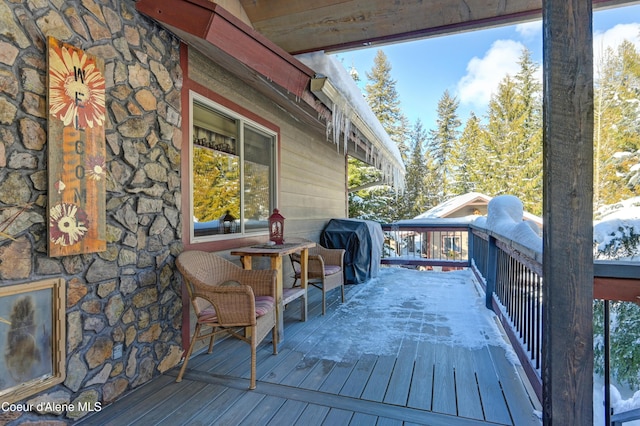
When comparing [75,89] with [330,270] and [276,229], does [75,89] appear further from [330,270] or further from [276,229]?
[330,270]

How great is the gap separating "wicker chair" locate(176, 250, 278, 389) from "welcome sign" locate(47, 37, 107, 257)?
0.67 metres

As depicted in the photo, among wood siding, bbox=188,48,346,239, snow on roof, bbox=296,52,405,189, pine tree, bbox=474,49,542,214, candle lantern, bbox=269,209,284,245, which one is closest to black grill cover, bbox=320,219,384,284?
wood siding, bbox=188,48,346,239

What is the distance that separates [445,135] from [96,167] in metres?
22.0

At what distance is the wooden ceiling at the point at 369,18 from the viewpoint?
2732mm

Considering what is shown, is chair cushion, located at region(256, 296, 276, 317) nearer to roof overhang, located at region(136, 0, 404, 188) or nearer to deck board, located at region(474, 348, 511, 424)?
deck board, located at region(474, 348, 511, 424)

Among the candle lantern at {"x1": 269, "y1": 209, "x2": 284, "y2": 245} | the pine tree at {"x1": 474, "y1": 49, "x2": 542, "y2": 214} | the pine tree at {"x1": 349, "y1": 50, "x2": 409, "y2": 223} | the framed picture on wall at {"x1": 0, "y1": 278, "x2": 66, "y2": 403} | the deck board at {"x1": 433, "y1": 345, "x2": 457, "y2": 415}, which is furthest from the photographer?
the pine tree at {"x1": 349, "y1": 50, "x2": 409, "y2": 223}

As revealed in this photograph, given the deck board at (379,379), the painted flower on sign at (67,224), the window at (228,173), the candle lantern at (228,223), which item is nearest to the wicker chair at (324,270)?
the window at (228,173)

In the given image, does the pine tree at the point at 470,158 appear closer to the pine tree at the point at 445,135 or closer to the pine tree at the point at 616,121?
the pine tree at the point at 445,135

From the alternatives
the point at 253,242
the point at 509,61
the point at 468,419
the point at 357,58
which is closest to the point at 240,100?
the point at 253,242

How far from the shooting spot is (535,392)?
2.12 m

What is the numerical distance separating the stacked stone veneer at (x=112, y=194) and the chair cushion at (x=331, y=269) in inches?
73.2

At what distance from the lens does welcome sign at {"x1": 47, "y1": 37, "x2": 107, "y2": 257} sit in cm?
177

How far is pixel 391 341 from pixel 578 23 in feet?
8.60

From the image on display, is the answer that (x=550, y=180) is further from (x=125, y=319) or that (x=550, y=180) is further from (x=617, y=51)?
(x=617, y=51)
